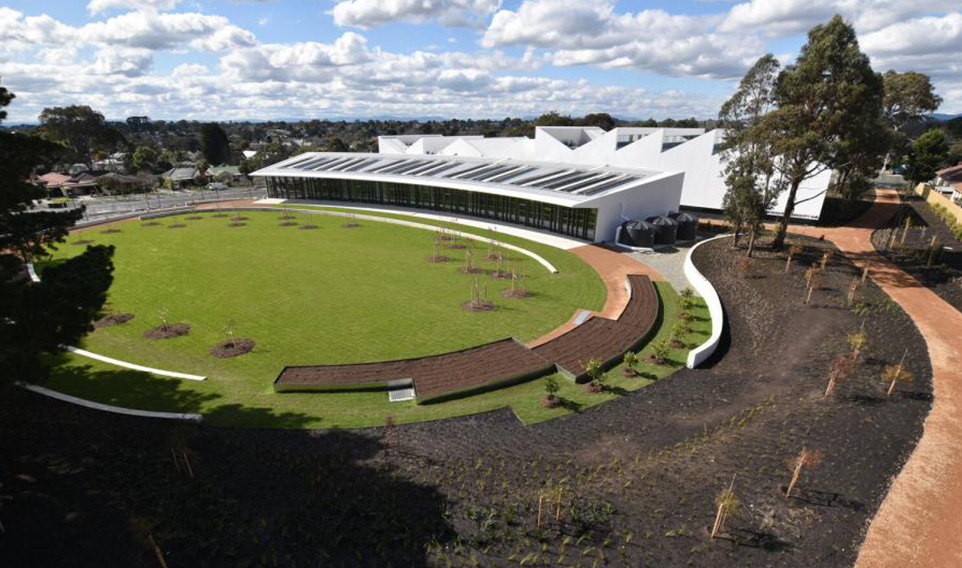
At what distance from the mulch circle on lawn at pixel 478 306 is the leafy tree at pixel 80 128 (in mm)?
120177

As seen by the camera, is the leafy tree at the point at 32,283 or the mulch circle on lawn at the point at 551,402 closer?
the leafy tree at the point at 32,283

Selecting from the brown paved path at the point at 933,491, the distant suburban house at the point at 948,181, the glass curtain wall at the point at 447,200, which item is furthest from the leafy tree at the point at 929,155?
the brown paved path at the point at 933,491

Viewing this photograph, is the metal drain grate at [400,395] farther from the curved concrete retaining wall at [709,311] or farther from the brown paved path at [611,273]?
the curved concrete retaining wall at [709,311]

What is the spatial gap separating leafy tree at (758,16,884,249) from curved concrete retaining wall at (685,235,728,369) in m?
Result: 8.97

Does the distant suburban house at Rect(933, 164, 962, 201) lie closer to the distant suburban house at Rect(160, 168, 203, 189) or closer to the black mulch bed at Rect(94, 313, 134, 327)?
the black mulch bed at Rect(94, 313, 134, 327)

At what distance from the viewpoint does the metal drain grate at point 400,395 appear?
55.3 ft

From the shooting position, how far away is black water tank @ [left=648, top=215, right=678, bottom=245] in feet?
121

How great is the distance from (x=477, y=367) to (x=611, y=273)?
16400 millimetres

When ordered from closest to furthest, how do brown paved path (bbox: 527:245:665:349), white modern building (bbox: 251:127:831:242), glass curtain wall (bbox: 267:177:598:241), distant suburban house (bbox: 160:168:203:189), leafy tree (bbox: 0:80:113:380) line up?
leafy tree (bbox: 0:80:113:380), brown paved path (bbox: 527:245:665:349), white modern building (bbox: 251:127:831:242), glass curtain wall (bbox: 267:177:598:241), distant suburban house (bbox: 160:168:203:189)

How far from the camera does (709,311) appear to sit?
81.8 ft

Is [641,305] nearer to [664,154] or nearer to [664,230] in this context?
[664,230]

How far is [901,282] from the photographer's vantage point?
81.8 ft

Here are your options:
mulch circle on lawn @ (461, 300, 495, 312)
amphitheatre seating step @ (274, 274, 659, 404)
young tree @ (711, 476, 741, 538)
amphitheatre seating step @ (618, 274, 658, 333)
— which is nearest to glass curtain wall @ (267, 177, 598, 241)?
amphitheatre seating step @ (618, 274, 658, 333)

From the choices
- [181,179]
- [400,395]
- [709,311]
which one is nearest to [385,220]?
[400,395]
